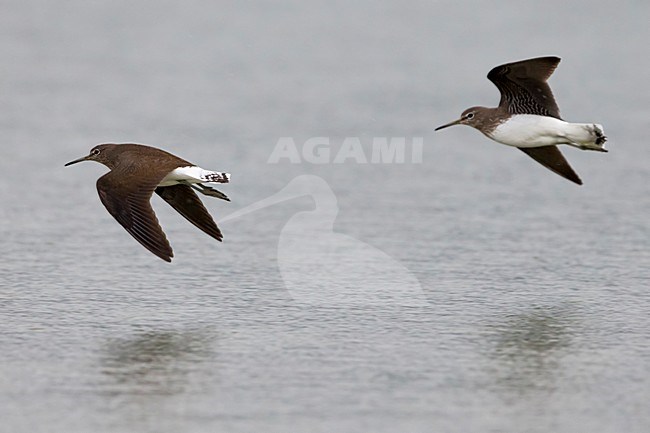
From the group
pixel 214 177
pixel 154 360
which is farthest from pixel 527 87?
pixel 154 360

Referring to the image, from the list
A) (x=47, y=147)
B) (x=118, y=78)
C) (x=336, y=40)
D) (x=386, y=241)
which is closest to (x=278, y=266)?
(x=386, y=241)

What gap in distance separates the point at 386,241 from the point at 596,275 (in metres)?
1.74

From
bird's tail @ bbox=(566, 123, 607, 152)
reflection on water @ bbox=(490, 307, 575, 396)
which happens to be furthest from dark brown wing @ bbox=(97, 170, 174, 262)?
bird's tail @ bbox=(566, 123, 607, 152)

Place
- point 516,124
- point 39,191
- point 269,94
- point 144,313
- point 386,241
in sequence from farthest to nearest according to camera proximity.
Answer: point 269,94 → point 39,191 → point 386,241 → point 516,124 → point 144,313

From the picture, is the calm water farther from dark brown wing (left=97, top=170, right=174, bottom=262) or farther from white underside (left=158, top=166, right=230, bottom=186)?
white underside (left=158, top=166, right=230, bottom=186)

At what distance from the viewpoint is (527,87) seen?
9.32m

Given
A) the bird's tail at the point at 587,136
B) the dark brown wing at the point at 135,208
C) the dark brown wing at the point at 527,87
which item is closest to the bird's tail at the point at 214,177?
the dark brown wing at the point at 135,208

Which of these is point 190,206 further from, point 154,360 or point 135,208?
point 154,360

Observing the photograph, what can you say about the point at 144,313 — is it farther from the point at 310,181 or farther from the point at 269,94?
the point at 269,94

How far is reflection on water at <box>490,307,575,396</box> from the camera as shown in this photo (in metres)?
6.86

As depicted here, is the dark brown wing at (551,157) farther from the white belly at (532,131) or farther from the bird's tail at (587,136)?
the bird's tail at (587,136)

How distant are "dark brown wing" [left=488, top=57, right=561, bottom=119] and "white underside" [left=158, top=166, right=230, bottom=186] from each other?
2.00m

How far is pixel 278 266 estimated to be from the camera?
9531 millimetres

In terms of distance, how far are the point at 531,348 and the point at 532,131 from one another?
2.07 meters
